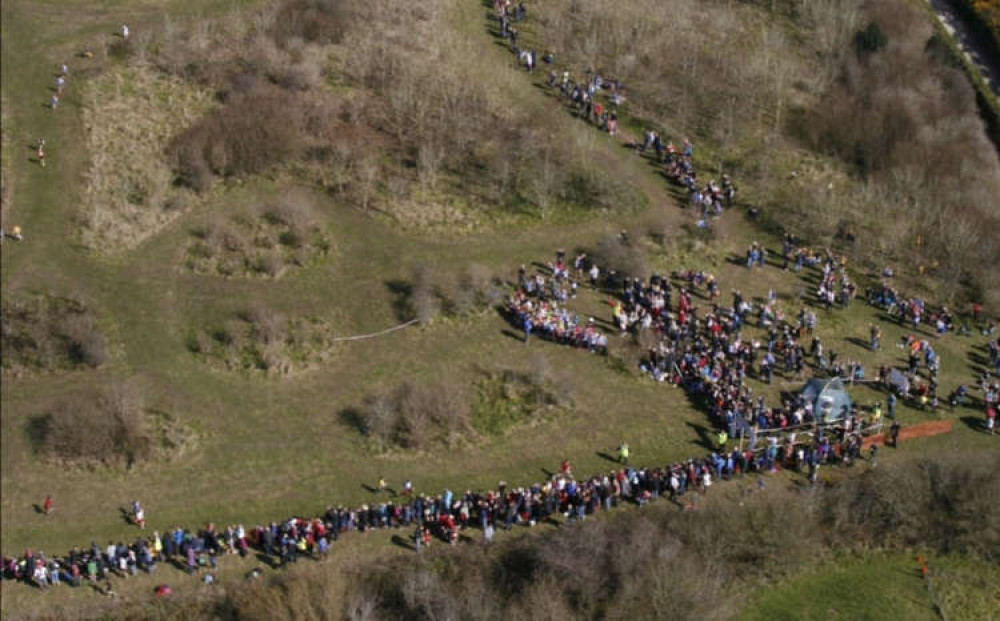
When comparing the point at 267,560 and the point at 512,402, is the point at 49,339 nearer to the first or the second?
the point at 267,560

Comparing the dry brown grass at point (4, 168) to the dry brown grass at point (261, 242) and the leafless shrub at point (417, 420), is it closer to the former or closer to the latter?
the dry brown grass at point (261, 242)

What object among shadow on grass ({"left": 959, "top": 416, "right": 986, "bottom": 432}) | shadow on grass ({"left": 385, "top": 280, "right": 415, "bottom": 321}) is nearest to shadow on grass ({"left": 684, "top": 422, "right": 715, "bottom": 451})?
shadow on grass ({"left": 959, "top": 416, "right": 986, "bottom": 432})

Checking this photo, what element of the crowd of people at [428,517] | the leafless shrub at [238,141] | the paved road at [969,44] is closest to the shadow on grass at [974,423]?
the crowd of people at [428,517]

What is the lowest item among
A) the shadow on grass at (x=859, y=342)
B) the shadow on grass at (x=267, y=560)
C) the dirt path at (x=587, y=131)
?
the shadow on grass at (x=267, y=560)

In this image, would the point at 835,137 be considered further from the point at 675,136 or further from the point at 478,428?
the point at 478,428

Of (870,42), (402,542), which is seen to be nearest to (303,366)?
(402,542)

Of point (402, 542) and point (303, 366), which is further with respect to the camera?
point (303, 366)
